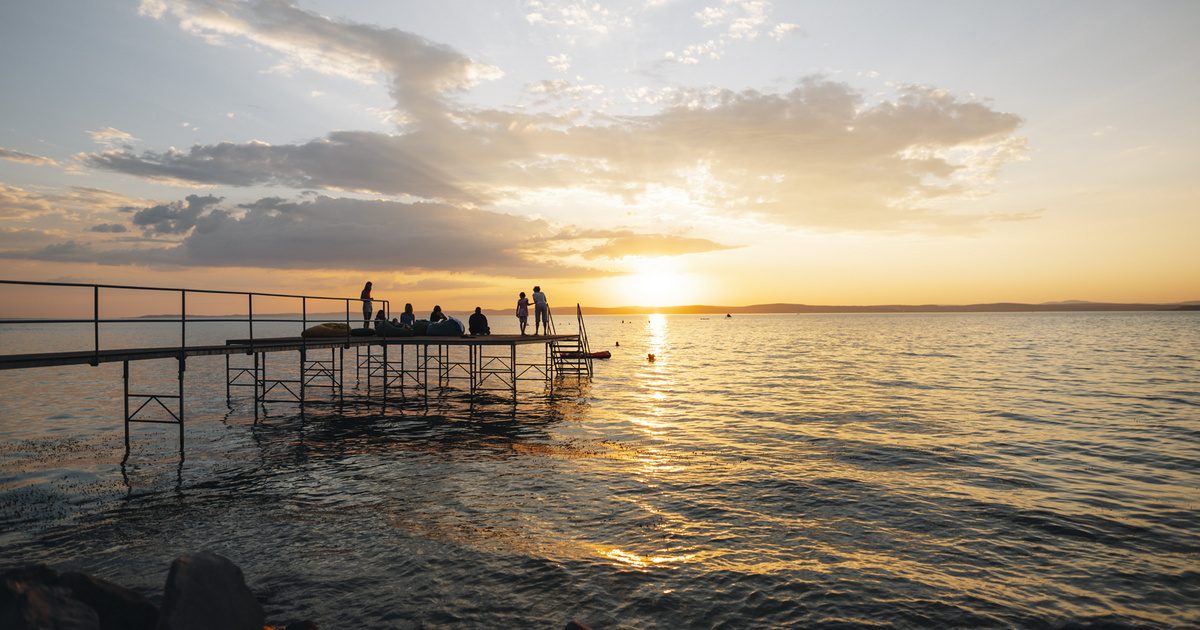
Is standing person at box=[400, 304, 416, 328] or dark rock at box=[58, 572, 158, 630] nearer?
dark rock at box=[58, 572, 158, 630]

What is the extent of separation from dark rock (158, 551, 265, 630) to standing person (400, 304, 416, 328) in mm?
23670

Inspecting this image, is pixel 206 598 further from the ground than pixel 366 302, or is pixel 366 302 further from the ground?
pixel 366 302

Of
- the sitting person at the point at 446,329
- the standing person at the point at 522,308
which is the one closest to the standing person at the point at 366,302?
the sitting person at the point at 446,329

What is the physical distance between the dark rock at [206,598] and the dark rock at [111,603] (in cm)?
52

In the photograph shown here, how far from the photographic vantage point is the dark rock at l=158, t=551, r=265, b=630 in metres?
6.54

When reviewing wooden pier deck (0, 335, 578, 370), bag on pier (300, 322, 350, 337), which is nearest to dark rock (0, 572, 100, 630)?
wooden pier deck (0, 335, 578, 370)

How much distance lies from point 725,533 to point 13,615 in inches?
421

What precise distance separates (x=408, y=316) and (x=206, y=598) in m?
25.6

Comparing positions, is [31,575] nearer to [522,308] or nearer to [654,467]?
[654,467]

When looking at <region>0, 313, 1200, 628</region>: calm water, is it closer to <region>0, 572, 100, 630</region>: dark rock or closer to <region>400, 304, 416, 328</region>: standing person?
<region>0, 572, 100, 630</region>: dark rock

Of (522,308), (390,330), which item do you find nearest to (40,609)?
(390,330)

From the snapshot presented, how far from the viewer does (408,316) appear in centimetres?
3178

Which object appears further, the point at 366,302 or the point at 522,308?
the point at 522,308

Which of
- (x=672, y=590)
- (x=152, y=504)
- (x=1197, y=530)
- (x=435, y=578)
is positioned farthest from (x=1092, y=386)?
(x=152, y=504)
